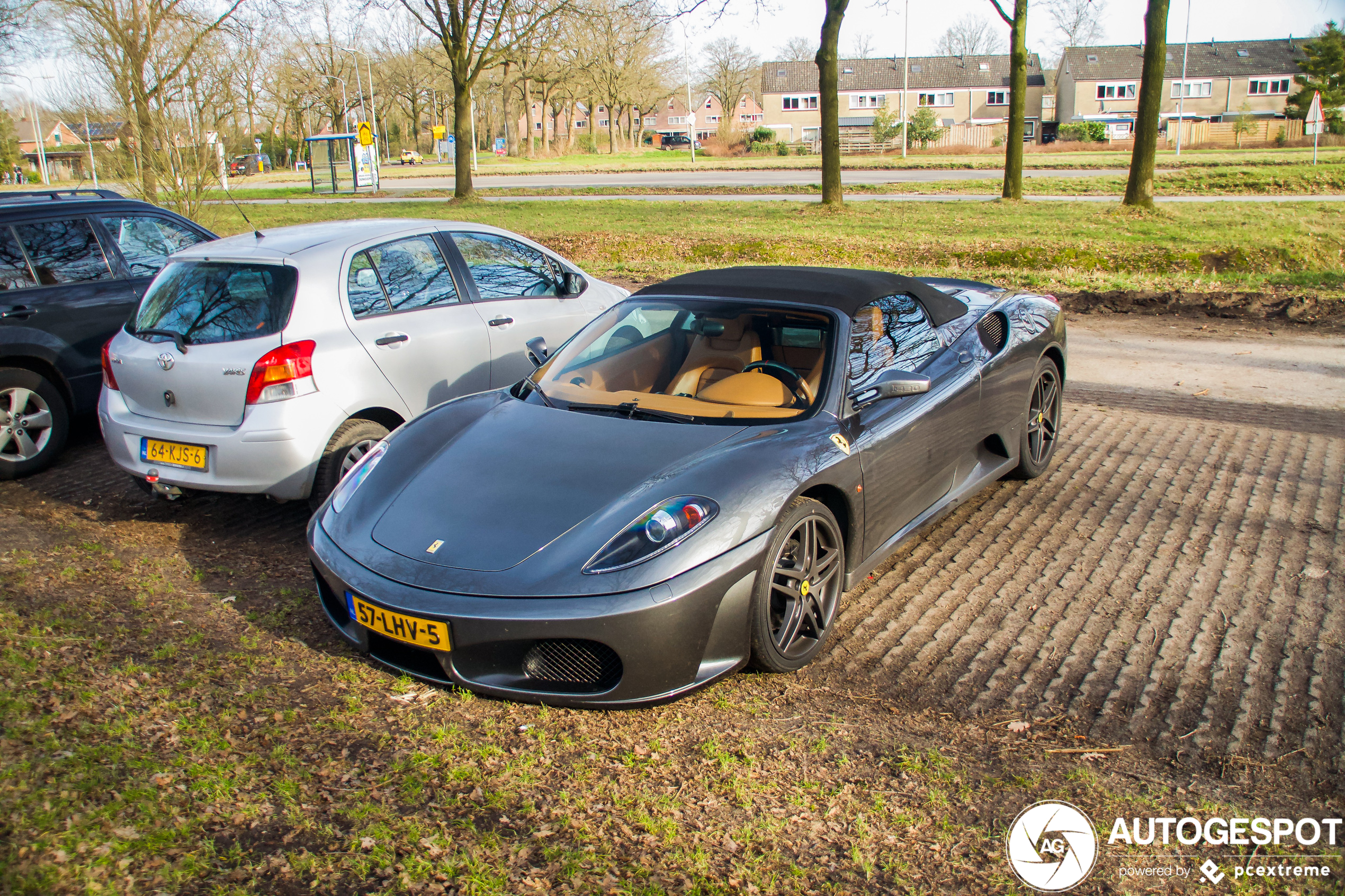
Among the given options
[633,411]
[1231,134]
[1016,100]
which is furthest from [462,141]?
[1231,134]

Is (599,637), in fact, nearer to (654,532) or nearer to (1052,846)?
(654,532)

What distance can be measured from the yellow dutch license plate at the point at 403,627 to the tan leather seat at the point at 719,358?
5.30ft

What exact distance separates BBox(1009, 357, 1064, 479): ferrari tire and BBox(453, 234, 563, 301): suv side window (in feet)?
10.5

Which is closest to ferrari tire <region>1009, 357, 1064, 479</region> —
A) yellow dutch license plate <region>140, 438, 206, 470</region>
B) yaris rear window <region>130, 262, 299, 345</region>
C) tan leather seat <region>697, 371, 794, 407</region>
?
tan leather seat <region>697, 371, 794, 407</region>

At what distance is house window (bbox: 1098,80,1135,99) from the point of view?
74812 millimetres

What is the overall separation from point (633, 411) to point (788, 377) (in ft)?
2.28

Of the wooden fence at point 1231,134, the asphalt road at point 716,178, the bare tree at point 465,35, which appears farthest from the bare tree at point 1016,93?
the wooden fence at point 1231,134

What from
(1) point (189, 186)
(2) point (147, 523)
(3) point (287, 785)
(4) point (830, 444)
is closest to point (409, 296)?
(2) point (147, 523)

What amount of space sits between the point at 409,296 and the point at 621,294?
199 centimetres

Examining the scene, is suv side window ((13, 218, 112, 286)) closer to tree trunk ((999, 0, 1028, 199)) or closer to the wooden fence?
tree trunk ((999, 0, 1028, 199))

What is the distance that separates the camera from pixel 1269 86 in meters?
73.4

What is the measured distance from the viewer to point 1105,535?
498cm

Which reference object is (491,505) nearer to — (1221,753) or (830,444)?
(830,444)

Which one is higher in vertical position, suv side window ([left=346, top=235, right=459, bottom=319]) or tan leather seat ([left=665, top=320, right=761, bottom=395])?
suv side window ([left=346, top=235, right=459, bottom=319])
